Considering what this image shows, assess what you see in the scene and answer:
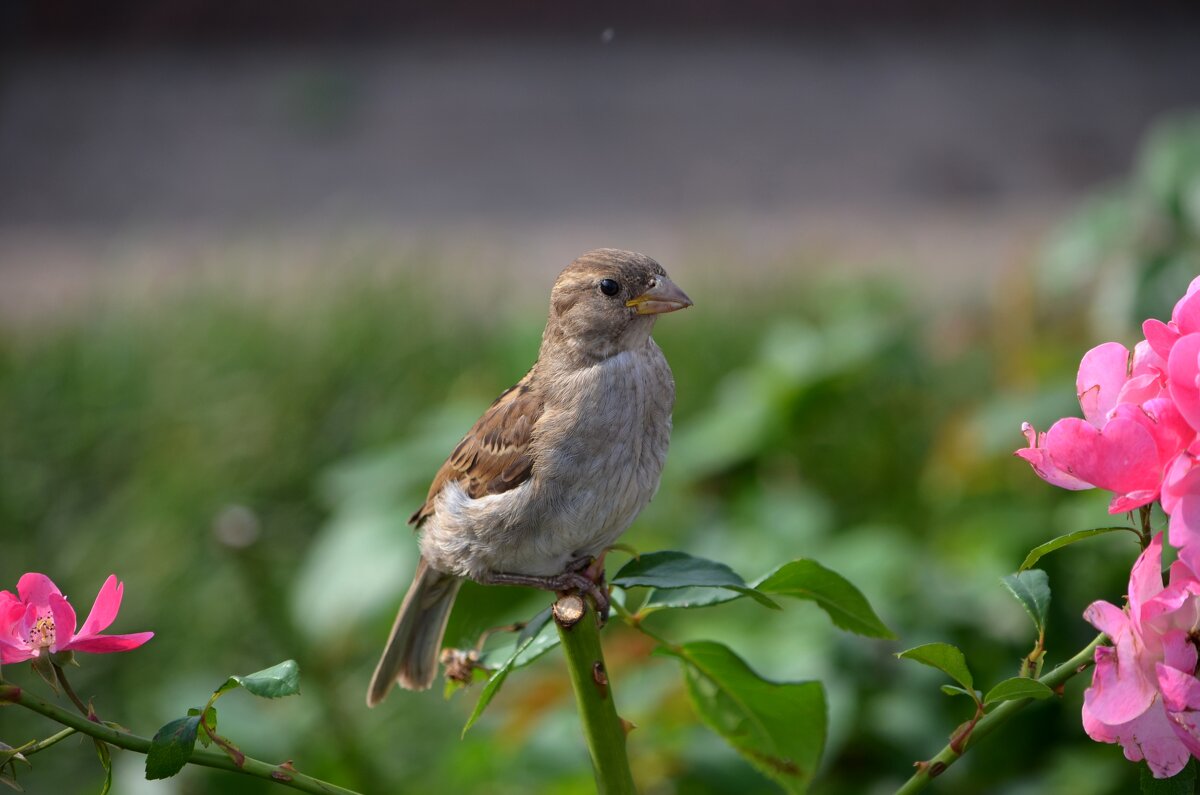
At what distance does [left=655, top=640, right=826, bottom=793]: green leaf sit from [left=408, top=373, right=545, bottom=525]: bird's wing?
0.81 ft

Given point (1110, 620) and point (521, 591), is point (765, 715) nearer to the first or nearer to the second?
point (1110, 620)

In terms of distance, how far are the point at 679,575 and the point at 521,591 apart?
49.5 inches

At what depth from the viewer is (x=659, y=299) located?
1.19 meters

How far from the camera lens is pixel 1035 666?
908 mm

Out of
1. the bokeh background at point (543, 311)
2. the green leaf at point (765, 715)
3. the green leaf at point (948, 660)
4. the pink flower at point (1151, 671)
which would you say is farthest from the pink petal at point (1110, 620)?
the bokeh background at point (543, 311)

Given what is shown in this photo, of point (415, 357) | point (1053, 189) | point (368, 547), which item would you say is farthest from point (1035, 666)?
point (1053, 189)

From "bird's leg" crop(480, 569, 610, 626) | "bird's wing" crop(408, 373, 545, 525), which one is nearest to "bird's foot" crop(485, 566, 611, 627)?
"bird's leg" crop(480, 569, 610, 626)

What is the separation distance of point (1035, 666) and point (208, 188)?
5.96m

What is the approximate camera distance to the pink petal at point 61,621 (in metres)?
0.86

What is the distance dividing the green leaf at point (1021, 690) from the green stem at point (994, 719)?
0.02 metres

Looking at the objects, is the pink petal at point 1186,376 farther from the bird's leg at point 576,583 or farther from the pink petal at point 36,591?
the pink petal at point 36,591

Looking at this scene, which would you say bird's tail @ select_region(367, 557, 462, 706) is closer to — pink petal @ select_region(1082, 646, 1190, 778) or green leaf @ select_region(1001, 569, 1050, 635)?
green leaf @ select_region(1001, 569, 1050, 635)

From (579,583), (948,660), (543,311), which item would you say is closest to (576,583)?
(579,583)

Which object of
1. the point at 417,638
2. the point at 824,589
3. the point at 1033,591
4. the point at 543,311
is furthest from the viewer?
the point at 543,311
